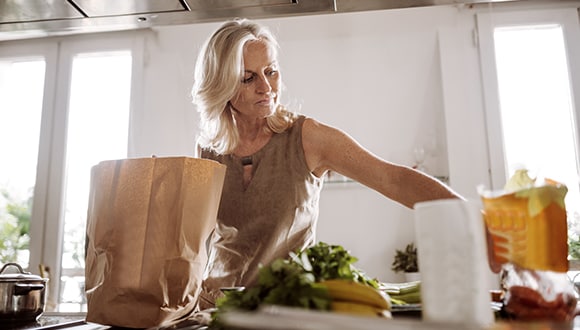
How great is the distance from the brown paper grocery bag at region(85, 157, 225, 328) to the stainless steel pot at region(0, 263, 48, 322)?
0.69 ft

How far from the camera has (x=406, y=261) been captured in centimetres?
242

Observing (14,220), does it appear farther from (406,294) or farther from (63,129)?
(406,294)

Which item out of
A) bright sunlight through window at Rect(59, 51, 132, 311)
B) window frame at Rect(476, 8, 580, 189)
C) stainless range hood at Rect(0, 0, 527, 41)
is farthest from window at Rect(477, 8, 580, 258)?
bright sunlight through window at Rect(59, 51, 132, 311)

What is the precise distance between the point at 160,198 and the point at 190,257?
0.10m

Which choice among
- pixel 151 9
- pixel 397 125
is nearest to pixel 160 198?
pixel 151 9

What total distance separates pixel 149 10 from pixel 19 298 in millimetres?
621

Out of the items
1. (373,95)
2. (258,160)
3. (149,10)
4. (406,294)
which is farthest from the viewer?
(373,95)

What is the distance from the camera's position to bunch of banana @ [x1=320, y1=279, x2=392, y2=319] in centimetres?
51

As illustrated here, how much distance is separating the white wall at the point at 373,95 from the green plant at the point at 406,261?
0.30 feet

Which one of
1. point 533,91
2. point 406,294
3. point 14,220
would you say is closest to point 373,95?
point 533,91

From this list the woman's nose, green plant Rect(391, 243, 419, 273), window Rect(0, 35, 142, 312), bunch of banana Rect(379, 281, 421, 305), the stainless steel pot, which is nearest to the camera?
bunch of banana Rect(379, 281, 421, 305)

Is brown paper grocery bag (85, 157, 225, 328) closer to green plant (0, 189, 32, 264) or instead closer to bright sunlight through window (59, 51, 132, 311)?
bright sunlight through window (59, 51, 132, 311)

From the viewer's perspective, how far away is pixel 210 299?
3.43 ft

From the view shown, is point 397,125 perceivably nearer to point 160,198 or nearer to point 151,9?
point 151,9
